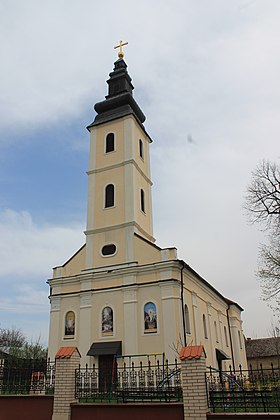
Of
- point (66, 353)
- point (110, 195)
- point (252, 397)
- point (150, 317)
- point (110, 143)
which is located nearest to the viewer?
point (252, 397)

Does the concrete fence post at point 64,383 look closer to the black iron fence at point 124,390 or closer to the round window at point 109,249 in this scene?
the black iron fence at point 124,390

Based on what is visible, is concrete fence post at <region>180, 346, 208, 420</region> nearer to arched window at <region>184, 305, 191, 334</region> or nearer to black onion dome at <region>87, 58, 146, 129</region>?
arched window at <region>184, 305, 191, 334</region>

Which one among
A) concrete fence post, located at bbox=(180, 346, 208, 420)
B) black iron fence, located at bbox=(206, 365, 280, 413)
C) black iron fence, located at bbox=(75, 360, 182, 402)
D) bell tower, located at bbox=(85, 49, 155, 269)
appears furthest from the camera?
bell tower, located at bbox=(85, 49, 155, 269)

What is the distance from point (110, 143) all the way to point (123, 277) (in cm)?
820

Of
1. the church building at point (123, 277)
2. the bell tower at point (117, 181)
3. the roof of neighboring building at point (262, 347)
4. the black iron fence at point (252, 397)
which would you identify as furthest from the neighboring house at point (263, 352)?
the black iron fence at point (252, 397)

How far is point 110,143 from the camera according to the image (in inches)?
881

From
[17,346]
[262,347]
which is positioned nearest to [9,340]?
[17,346]

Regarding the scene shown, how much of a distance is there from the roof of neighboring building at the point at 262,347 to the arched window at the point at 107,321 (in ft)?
85.2

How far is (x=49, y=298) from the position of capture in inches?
782

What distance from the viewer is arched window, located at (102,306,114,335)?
698 inches

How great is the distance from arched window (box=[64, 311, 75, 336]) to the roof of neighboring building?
26359 millimetres

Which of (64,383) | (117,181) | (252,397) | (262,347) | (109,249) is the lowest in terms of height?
(252,397)

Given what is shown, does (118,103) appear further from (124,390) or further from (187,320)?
(124,390)

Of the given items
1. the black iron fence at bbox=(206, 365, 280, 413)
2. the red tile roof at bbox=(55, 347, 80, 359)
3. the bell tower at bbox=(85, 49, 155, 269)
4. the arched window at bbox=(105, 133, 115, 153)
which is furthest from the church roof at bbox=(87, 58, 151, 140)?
the black iron fence at bbox=(206, 365, 280, 413)
